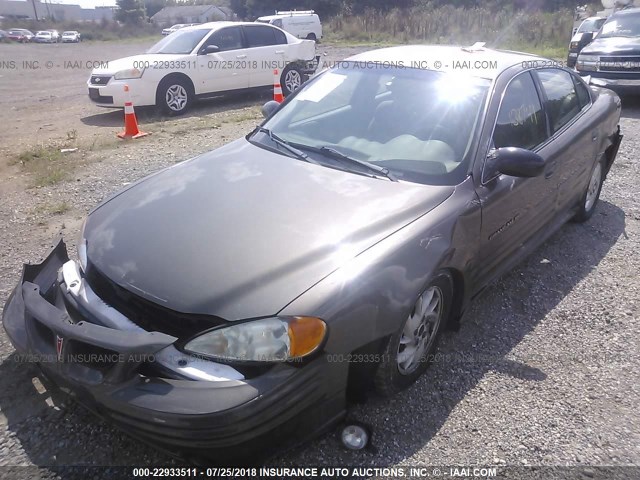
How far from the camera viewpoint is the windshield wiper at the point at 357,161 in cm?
281

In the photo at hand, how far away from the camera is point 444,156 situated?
2.88 m

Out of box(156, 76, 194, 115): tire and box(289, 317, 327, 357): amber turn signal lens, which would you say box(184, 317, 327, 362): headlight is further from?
box(156, 76, 194, 115): tire

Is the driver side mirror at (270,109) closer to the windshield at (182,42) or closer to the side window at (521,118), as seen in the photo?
the side window at (521,118)

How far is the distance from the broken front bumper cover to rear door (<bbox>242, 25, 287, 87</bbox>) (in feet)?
28.8

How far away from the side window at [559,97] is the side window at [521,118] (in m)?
0.19

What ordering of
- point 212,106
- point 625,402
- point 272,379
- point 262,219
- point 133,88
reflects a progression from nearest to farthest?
point 272,379
point 262,219
point 625,402
point 133,88
point 212,106

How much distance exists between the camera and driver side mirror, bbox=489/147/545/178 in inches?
110

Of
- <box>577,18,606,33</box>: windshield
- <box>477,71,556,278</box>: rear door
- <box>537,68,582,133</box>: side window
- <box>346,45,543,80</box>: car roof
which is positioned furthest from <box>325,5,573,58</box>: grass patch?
<box>477,71,556,278</box>: rear door

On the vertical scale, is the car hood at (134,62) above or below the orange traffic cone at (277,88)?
above

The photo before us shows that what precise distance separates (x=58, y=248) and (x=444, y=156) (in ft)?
7.04

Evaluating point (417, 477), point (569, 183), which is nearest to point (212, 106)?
point (569, 183)

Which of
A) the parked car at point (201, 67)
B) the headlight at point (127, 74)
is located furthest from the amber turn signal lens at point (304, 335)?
the headlight at point (127, 74)

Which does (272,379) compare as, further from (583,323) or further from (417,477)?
(583,323)

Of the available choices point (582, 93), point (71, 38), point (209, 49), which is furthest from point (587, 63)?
point (71, 38)
